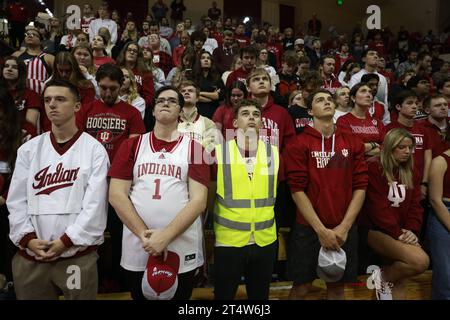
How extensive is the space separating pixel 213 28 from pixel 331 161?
882 cm

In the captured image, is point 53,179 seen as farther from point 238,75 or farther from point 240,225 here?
point 238,75

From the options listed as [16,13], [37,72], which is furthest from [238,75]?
[16,13]

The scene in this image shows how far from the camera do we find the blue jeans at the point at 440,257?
3.43m

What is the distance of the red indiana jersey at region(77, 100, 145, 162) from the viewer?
11.1 feet

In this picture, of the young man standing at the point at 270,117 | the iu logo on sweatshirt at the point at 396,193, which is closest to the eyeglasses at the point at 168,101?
the young man standing at the point at 270,117

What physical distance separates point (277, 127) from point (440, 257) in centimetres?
166

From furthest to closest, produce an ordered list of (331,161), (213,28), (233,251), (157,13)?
(157,13), (213,28), (331,161), (233,251)

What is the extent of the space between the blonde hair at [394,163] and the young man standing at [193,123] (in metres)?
1.33

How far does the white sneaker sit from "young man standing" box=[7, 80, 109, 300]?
213 centimetres

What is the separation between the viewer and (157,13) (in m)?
13.6

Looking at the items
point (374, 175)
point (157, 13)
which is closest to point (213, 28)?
point (157, 13)

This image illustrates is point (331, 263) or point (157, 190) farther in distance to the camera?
point (331, 263)

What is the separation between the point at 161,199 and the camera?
8.42 ft
